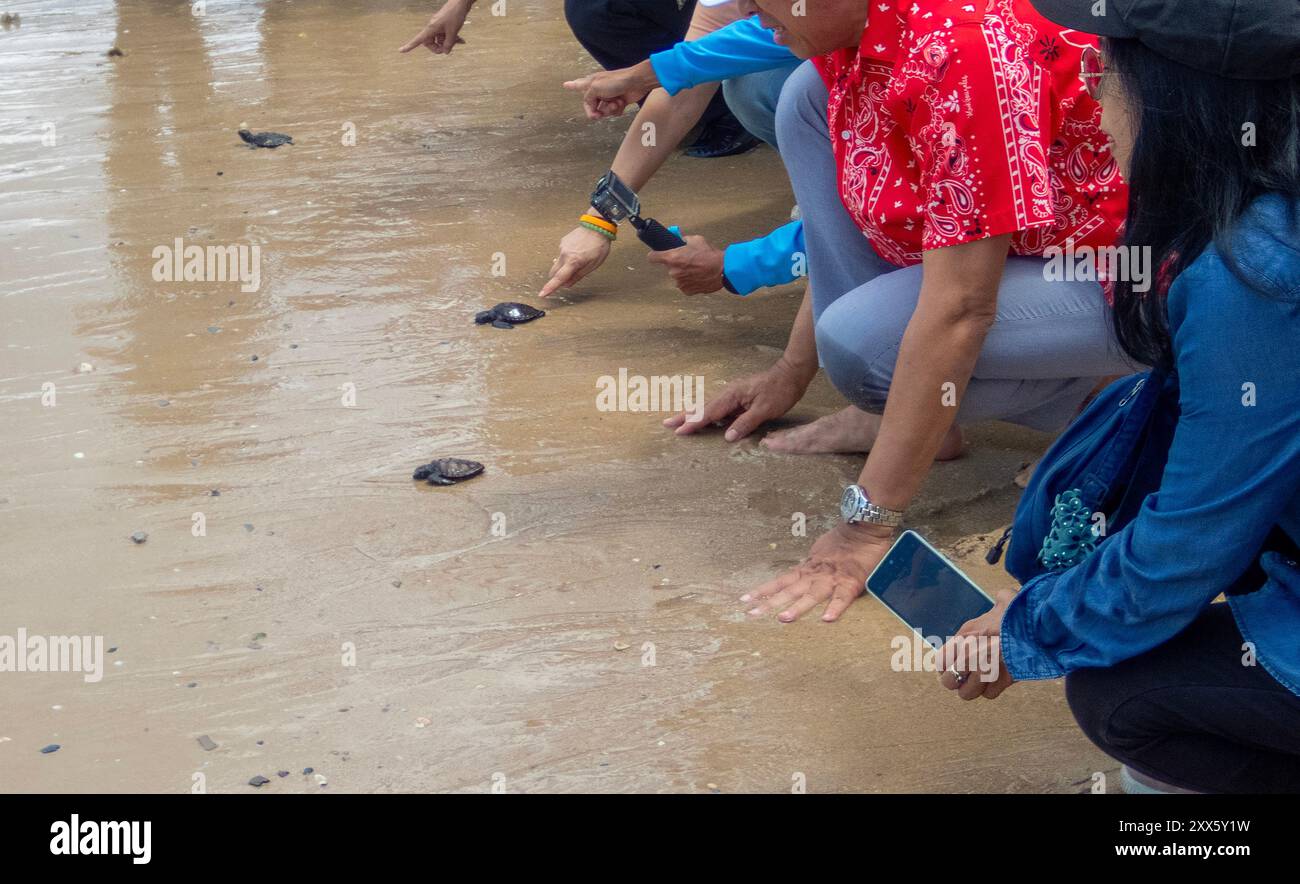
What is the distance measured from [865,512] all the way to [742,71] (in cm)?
127

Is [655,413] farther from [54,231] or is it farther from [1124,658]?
[54,231]

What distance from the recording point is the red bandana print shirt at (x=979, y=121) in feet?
6.80

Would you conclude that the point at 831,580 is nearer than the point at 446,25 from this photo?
Yes

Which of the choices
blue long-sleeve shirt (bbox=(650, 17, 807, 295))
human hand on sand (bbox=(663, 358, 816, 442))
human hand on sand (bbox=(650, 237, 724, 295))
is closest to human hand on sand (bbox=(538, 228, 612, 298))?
human hand on sand (bbox=(650, 237, 724, 295))

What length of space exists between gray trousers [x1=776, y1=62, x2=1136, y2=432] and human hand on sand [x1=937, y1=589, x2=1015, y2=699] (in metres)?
0.75

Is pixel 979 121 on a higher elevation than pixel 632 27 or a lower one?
higher

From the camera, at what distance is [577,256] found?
135 inches

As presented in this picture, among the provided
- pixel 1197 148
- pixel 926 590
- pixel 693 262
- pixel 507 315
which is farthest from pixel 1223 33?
pixel 507 315

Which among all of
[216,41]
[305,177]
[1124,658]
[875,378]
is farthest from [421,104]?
[1124,658]

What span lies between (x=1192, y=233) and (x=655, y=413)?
5.73ft

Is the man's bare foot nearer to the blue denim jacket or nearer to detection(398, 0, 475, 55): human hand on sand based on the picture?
the blue denim jacket

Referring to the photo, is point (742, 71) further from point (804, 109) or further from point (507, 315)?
point (507, 315)

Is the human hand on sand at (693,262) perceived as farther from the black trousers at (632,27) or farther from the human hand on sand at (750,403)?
the black trousers at (632,27)

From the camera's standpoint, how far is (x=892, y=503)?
230 centimetres
